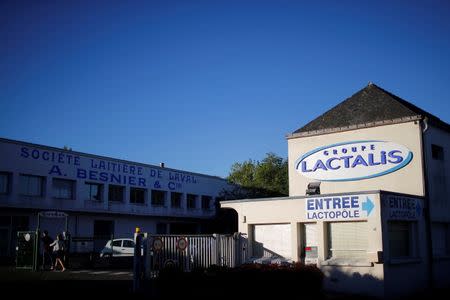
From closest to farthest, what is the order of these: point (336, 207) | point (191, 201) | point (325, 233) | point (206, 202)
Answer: point (336, 207)
point (325, 233)
point (191, 201)
point (206, 202)

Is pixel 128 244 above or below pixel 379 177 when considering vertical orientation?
below

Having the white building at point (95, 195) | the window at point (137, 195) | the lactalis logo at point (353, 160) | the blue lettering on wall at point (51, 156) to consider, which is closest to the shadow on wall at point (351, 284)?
the lactalis logo at point (353, 160)

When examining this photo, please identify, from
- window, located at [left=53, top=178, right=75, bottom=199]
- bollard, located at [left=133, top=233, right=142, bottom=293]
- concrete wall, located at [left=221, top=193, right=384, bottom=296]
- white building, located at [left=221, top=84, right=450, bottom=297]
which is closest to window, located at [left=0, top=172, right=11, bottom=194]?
window, located at [left=53, top=178, right=75, bottom=199]

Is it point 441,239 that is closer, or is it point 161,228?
point 441,239

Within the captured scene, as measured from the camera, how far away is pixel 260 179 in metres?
57.3

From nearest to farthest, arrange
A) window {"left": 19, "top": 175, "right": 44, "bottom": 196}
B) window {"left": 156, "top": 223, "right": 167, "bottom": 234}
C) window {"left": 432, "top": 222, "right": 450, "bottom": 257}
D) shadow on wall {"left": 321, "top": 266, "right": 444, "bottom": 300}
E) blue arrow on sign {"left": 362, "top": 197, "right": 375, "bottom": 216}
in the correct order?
shadow on wall {"left": 321, "top": 266, "right": 444, "bottom": 300} → blue arrow on sign {"left": 362, "top": 197, "right": 375, "bottom": 216} → window {"left": 432, "top": 222, "right": 450, "bottom": 257} → window {"left": 19, "top": 175, "right": 44, "bottom": 196} → window {"left": 156, "top": 223, "right": 167, "bottom": 234}

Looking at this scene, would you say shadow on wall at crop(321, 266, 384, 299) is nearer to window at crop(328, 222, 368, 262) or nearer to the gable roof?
window at crop(328, 222, 368, 262)

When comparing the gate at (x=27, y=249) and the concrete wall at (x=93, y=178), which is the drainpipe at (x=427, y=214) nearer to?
the gate at (x=27, y=249)

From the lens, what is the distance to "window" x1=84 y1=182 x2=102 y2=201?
120ft

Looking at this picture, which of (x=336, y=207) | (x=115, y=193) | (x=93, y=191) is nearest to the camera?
(x=336, y=207)

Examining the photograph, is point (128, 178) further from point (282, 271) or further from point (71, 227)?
point (282, 271)

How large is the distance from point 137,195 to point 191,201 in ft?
22.6

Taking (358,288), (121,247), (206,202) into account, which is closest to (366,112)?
(358,288)

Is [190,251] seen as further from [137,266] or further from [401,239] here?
[401,239]
